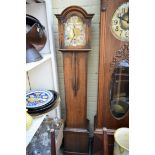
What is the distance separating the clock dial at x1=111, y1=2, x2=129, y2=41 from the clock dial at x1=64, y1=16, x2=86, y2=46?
229 millimetres

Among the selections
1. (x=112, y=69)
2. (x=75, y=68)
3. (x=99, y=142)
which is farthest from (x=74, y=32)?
(x=99, y=142)

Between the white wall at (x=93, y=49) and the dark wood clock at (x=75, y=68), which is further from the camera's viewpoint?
the white wall at (x=93, y=49)

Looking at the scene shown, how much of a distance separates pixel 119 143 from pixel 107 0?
1.03 meters

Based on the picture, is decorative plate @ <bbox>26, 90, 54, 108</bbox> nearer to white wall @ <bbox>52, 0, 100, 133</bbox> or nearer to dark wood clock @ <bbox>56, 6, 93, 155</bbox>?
dark wood clock @ <bbox>56, 6, 93, 155</bbox>

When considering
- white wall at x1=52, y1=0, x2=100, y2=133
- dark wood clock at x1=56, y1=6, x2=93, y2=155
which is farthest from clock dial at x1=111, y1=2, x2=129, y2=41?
white wall at x1=52, y1=0, x2=100, y2=133

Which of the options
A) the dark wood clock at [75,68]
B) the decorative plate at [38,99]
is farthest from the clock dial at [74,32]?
the decorative plate at [38,99]

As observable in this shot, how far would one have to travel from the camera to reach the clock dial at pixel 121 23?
112 centimetres

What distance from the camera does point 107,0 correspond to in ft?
3.57

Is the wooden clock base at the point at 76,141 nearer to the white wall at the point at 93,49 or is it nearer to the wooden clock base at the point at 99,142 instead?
the wooden clock base at the point at 99,142

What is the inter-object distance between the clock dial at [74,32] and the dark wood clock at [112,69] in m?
0.16

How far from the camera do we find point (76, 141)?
4.99 feet

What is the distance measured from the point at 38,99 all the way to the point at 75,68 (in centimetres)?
39
